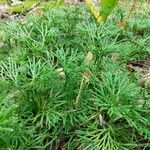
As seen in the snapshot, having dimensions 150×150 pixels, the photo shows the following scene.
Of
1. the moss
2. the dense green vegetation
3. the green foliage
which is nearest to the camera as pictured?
the dense green vegetation

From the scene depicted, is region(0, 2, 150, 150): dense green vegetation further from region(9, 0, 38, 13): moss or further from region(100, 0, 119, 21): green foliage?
region(9, 0, 38, 13): moss

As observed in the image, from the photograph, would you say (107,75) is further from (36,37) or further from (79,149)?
(36,37)

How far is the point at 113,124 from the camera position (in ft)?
5.66

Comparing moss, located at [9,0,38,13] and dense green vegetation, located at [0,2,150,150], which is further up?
dense green vegetation, located at [0,2,150,150]

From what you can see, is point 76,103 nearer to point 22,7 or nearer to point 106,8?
point 106,8

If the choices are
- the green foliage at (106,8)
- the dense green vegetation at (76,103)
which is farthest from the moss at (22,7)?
the dense green vegetation at (76,103)

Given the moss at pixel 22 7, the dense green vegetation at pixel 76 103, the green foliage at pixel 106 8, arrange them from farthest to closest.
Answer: the moss at pixel 22 7
the green foliage at pixel 106 8
the dense green vegetation at pixel 76 103

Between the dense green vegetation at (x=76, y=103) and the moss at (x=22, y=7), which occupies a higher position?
the dense green vegetation at (x=76, y=103)

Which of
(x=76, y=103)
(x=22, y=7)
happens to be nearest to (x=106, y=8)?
(x=76, y=103)

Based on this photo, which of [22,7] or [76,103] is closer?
[76,103]

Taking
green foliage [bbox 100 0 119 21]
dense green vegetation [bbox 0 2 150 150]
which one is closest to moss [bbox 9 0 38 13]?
green foliage [bbox 100 0 119 21]

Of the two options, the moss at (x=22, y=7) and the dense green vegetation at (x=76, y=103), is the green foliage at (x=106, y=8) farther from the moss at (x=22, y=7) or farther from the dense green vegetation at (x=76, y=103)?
the moss at (x=22, y=7)

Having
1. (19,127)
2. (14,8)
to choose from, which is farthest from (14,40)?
(14,8)

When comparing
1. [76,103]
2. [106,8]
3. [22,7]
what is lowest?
[22,7]
